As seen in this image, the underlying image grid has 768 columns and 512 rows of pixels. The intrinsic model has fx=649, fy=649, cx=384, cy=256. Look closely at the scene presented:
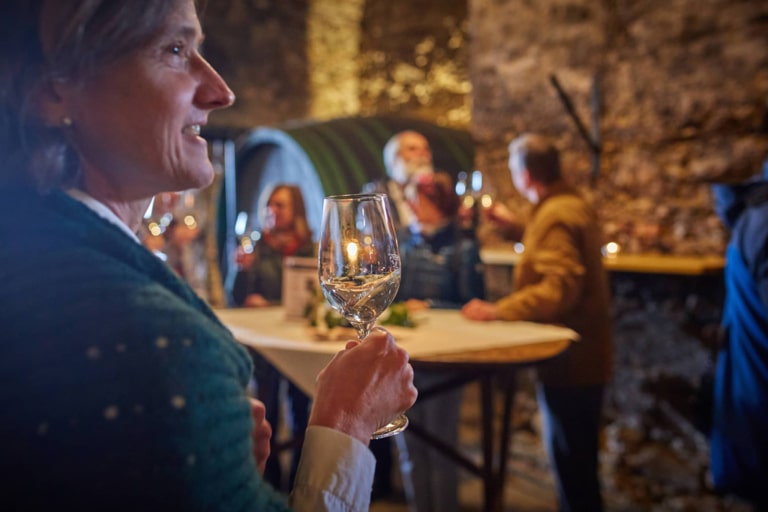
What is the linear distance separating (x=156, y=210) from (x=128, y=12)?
2.36m

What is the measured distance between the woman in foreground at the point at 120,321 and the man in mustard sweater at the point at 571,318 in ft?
5.89

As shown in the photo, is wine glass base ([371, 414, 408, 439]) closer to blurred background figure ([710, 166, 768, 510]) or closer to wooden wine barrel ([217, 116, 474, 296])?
blurred background figure ([710, 166, 768, 510])

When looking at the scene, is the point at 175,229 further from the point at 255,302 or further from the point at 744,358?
the point at 744,358

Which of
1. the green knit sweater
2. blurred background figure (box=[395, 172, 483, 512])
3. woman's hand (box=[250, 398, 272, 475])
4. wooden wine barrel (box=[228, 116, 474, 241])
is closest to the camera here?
the green knit sweater

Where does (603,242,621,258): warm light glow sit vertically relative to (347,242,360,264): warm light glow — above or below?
below

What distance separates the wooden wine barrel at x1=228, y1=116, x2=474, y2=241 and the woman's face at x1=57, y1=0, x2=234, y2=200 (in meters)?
2.93

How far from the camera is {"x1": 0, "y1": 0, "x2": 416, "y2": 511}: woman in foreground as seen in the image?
0.54m

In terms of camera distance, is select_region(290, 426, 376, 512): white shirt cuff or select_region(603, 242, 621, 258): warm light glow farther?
select_region(603, 242, 621, 258): warm light glow

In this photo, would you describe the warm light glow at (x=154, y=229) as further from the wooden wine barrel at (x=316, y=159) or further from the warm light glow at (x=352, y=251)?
the warm light glow at (x=352, y=251)

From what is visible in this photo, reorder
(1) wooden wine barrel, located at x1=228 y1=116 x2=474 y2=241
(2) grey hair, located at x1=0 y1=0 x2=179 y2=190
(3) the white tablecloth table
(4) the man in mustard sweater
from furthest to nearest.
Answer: (1) wooden wine barrel, located at x1=228 y1=116 x2=474 y2=241, (4) the man in mustard sweater, (3) the white tablecloth table, (2) grey hair, located at x1=0 y1=0 x2=179 y2=190

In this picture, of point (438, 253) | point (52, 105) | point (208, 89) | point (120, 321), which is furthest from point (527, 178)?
point (120, 321)

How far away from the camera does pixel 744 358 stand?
2.35m

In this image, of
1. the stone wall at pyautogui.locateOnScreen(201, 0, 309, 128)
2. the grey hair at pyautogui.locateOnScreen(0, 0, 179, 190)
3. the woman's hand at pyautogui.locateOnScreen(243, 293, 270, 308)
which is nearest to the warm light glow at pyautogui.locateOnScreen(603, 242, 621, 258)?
the woman's hand at pyautogui.locateOnScreen(243, 293, 270, 308)

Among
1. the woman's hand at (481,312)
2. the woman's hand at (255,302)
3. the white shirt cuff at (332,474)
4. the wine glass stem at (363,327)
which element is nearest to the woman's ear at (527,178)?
the woman's hand at (481,312)
